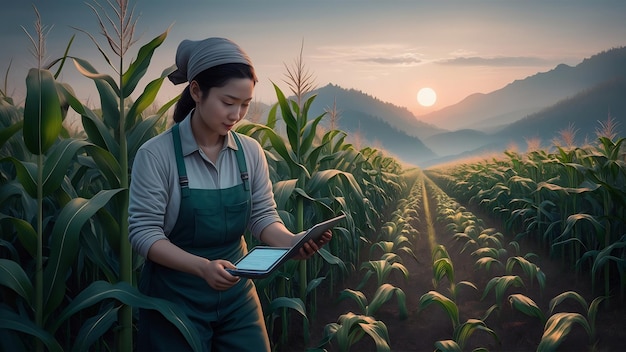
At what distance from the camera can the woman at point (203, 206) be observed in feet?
6.04

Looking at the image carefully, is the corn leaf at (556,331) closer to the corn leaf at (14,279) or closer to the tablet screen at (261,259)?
the tablet screen at (261,259)

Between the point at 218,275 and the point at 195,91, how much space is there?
0.64 meters

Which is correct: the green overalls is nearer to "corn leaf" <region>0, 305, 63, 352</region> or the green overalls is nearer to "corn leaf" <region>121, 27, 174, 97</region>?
"corn leaf" <region>0, 305, 63, 352</region>

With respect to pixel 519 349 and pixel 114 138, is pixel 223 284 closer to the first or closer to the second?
pixel 114 138

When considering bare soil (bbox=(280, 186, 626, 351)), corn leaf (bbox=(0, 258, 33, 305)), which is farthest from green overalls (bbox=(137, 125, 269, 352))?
bare soil (bbox=(280, 186, 626, 351))

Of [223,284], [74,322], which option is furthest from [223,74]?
[74,322]

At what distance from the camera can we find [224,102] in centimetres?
186

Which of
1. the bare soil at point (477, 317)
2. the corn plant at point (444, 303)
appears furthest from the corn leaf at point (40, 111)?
the corn plant at point (444, 303)

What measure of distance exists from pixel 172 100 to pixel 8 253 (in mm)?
1102

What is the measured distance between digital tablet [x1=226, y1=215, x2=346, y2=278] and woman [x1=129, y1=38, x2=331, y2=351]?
5 cm

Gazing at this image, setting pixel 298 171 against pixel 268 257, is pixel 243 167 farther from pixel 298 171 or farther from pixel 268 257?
pixel 298 171

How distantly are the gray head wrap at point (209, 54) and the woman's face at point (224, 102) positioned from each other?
2.4 inches

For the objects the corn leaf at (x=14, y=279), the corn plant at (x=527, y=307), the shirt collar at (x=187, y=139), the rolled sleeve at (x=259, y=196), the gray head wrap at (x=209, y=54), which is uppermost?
the gray head wrap at (x=209, y=54)

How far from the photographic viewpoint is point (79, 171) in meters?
2.77
